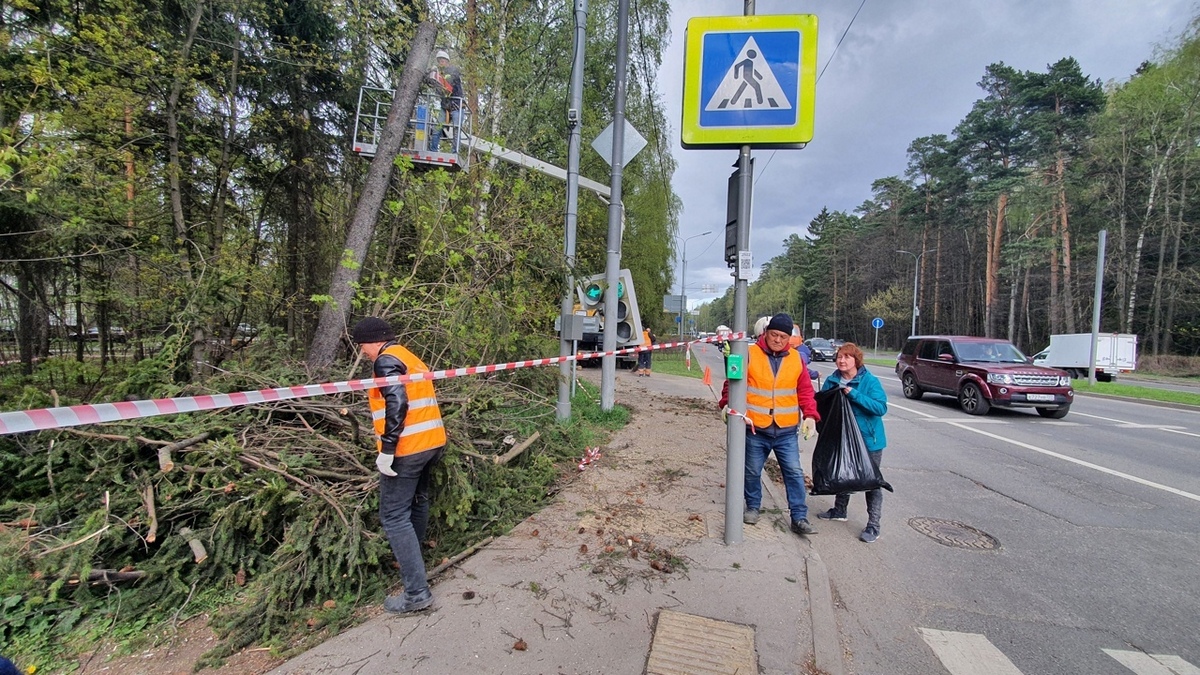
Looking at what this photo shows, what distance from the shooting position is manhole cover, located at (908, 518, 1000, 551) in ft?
13.7

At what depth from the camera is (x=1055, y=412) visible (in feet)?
34.4

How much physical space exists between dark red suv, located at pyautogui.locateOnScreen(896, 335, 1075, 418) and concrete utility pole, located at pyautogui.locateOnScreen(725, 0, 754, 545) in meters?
9.86

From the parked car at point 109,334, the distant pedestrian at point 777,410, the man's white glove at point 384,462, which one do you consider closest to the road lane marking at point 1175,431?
the distant pedestrian at point 777,410

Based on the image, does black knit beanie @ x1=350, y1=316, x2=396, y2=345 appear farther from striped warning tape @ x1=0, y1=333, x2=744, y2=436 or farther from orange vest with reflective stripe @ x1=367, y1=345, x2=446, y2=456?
striped warning tape @ x1=0, y1=333, x2=744, y2=436

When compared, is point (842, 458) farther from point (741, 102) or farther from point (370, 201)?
point (370, 201)

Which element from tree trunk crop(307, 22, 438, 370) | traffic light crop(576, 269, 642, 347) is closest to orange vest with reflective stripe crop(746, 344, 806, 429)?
traffic light crop(576, 269, 642, 347)

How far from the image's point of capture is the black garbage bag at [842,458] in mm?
4023

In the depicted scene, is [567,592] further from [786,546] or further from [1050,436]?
[1050,436]

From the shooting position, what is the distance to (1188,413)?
11.7m

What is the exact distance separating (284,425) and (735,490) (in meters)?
3.72

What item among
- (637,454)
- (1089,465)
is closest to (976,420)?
(1089,465)

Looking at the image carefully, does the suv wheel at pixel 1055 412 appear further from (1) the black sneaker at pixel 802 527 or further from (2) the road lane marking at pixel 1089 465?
(1) the black sneaker at pixel 802 527

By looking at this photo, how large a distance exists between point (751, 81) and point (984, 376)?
10.4 m

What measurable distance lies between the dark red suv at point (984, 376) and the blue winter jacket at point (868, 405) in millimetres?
8563
